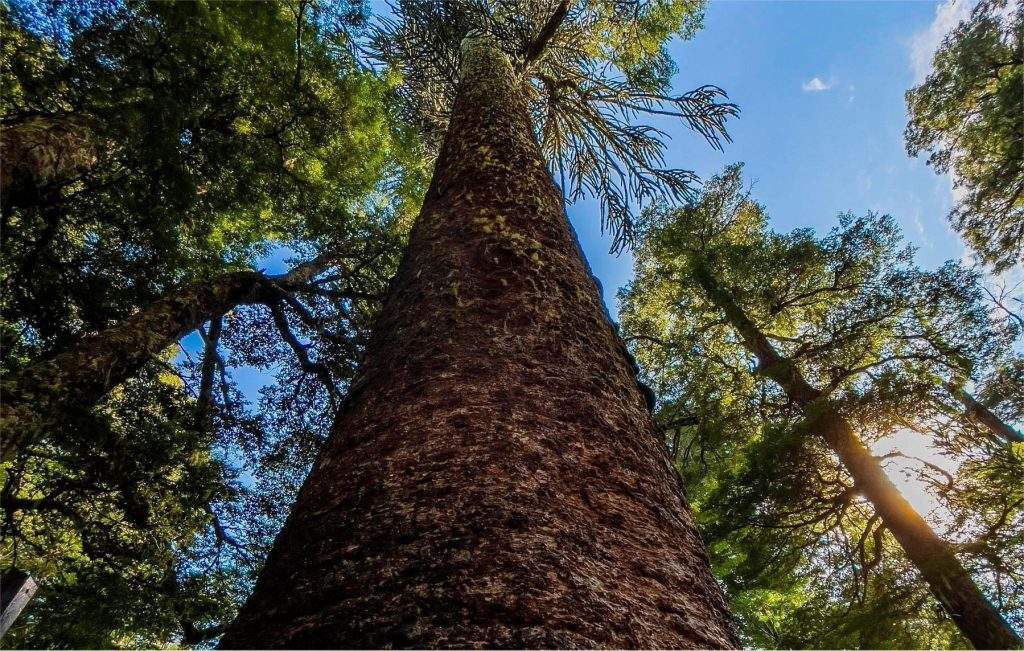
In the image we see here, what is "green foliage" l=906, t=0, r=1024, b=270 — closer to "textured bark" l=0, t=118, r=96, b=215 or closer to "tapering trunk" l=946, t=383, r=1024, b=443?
"tapering trunk" l=946, t=383, r=1024, b=443

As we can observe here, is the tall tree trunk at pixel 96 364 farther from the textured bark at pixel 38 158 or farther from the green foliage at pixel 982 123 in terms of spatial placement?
the green foliage at pixel 982 123

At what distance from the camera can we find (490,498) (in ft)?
3.17

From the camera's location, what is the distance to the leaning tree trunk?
0.77m

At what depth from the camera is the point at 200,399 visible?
18.5 feet

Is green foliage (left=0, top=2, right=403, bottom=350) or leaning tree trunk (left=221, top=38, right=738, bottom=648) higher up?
green foliage (left=0, top=2, right=403, bottom=350)

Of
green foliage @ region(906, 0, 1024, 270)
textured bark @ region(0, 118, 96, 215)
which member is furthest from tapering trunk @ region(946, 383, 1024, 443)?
textured bark @ region(0, 118, 96, 215)

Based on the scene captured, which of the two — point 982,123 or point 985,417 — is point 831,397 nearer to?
point 985,417

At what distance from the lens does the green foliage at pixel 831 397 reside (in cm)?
570

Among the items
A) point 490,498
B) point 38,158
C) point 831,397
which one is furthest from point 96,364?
point 831,397

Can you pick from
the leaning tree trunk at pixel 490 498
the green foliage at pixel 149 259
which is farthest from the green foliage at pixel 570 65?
the leaning tree trunk at pixel 490 498

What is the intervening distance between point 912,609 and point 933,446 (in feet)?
6.44

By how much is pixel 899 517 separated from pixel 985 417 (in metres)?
5.18

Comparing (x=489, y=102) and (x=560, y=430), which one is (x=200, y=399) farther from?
(x=560, y=430)

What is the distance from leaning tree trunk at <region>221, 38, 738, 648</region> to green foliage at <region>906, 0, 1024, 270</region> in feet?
36.6
